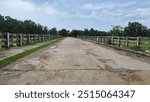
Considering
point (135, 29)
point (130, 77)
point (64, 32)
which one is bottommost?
point (130, 77)

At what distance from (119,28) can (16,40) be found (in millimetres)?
80451

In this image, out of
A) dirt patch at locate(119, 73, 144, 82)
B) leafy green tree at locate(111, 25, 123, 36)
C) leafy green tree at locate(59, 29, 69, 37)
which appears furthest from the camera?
leafy green tree at locate(59, 29, 69, 37)

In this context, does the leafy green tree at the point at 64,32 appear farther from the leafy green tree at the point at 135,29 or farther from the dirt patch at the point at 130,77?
the dirt patch at the point at 130,77

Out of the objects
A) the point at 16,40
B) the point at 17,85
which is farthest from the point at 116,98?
the point at 16,40

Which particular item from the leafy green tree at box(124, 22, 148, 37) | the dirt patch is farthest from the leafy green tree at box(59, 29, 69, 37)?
the dirt patch

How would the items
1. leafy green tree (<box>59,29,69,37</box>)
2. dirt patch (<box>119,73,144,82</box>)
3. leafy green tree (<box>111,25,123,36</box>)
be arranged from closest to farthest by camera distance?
1. dirt patch (<box>119,73,144,82</box>)
2. leafy green tree (<box>111,25,123,36</box>)
3. leafy green tree (<box>59,29,69,37</box>)

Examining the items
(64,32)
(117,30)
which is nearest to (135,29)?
(117,30)

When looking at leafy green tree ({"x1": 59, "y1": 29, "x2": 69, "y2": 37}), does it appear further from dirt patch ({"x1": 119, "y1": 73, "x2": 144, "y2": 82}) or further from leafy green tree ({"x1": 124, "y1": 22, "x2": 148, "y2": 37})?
dirt patch ({"x1": 119, "y1": 73, "x2": 144, "y2": 82})

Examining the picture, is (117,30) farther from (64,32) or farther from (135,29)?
(64,32)

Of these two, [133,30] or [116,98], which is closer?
[116,98]

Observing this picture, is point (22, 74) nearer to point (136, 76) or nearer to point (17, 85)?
point (17, 85)

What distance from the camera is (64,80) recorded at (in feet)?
20.1

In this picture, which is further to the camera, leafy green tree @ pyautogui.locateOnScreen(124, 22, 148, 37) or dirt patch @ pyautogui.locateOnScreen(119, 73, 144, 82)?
leafy green tree @ pyautogui.locateOnScreen(124, 22, 148, 37)

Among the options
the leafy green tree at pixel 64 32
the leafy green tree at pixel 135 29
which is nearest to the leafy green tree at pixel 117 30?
the leafy green tree at pixel 135 29
